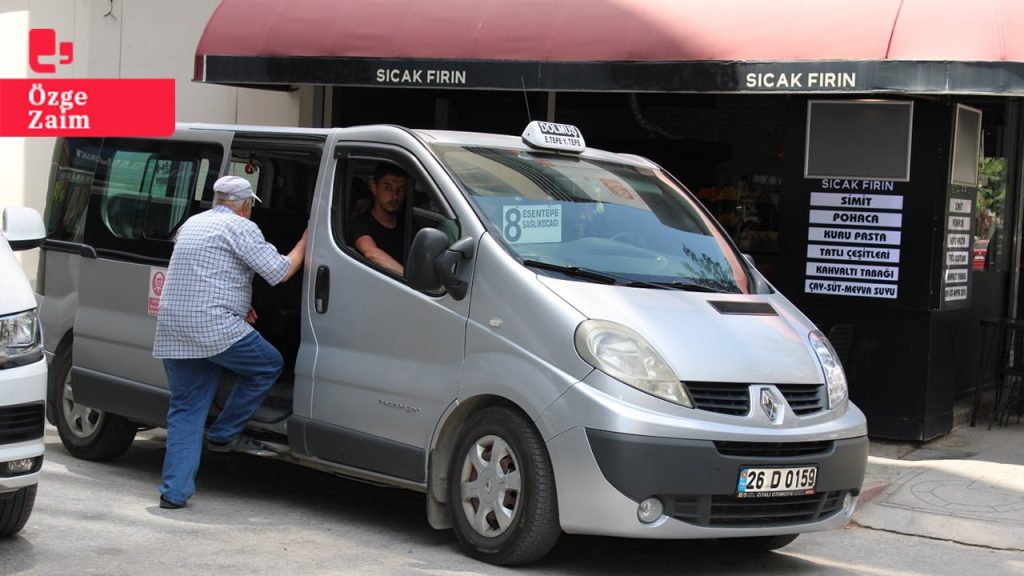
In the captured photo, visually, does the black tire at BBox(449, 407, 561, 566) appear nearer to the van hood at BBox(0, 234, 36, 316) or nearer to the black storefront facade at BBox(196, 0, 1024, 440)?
the van hood at BBox(0, 234, 36, 316)

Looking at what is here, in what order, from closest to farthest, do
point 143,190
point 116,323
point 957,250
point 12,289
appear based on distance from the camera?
1. point 12,289
2. point 116,323
3. point 143,190
4. point 957,250

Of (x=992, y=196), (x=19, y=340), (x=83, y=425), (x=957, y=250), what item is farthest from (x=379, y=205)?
(x=992, y=196)

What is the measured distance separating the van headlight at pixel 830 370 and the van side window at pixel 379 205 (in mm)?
1880

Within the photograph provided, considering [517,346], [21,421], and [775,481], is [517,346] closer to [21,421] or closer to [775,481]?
[775,481]

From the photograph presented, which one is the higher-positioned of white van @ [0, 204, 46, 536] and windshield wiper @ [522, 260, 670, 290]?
windshield wiper @ [522, 260, 670, 290]

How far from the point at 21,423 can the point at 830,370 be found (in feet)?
11.8

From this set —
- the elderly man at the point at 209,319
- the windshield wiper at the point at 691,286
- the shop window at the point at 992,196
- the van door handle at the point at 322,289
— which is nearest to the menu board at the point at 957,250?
the shop window at the point at 992,196

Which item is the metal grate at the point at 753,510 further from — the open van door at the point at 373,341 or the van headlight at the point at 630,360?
the open van door at the point at 373,341

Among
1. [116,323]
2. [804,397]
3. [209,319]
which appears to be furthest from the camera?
[116,323]

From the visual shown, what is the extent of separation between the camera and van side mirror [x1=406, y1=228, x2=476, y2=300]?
6160 mm

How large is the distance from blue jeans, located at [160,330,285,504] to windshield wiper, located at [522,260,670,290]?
→ 1.71 m

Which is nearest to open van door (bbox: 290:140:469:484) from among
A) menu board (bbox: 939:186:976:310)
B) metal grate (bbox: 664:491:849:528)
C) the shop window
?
metal grate (bbox: 664:491:849:528)

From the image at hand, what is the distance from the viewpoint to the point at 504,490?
598 cm

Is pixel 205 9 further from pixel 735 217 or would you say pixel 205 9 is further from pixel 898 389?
pixel 898 389
